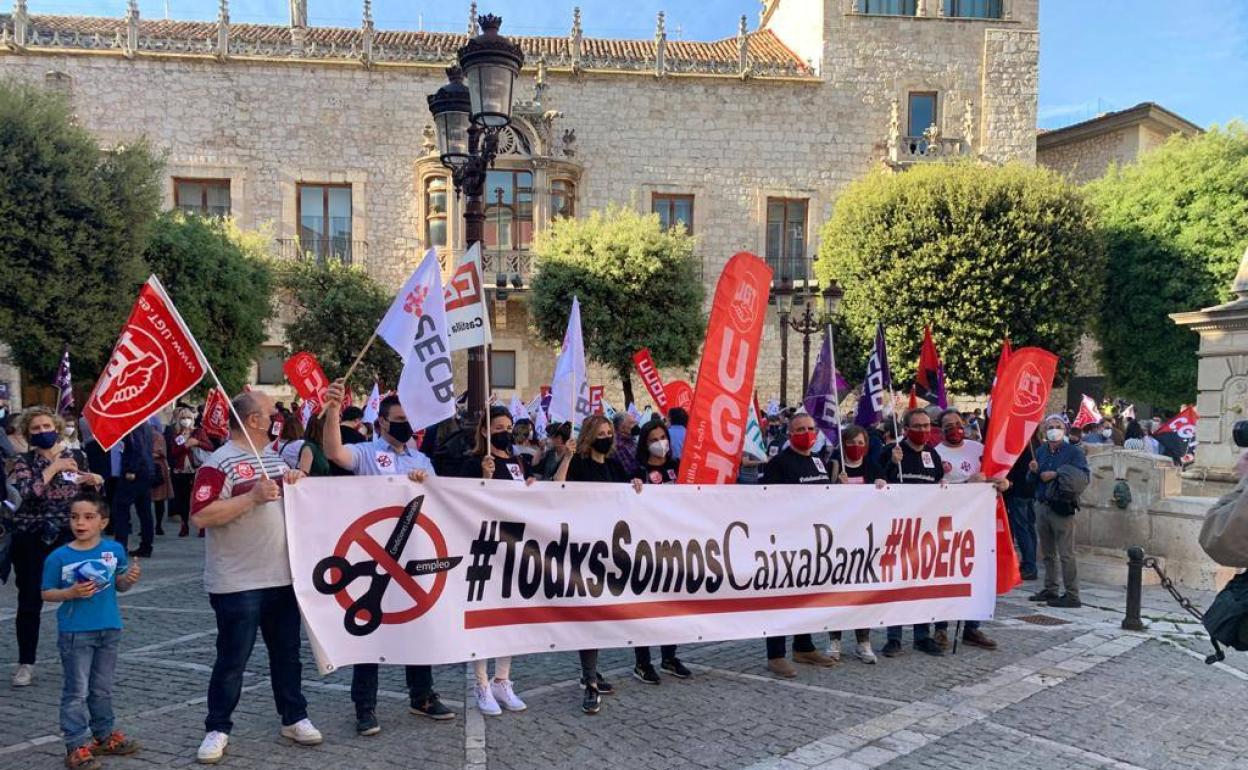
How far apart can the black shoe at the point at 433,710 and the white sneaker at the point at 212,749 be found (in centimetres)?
107

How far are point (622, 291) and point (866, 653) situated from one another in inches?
756

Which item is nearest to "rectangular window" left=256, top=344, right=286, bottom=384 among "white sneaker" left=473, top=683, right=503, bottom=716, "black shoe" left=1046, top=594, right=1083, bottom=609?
"black shoe" left=1046, top=594, right=1083, bottom=609

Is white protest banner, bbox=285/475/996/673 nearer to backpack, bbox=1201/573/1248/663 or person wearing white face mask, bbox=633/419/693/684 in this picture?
person wearing white face mask, bbox=633/419/693/684

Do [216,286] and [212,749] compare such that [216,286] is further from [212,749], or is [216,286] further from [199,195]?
[212,749]

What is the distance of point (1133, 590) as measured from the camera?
7.43 meters

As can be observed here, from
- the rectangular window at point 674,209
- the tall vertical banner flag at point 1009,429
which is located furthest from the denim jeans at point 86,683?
the rectangular window at point 674,209

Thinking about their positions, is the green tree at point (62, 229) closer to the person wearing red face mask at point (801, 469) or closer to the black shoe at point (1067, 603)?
the person wearing red face mask at point (801, 469)

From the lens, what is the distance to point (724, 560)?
5805mm

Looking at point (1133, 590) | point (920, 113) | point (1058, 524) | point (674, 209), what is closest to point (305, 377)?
point (1058, 524)

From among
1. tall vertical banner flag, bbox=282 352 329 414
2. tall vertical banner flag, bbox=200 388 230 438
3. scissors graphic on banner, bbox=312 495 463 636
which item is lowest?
scissors graphic on banner, bbox=312 495 463 636

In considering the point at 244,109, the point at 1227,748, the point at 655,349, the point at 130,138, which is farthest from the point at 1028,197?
the point at 130,138

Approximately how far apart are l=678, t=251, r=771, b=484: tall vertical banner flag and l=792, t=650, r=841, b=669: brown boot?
141 centimetres

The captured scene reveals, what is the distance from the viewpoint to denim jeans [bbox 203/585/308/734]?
14.5ft

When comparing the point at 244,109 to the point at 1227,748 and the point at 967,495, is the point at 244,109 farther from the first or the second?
the point at 1227,748
